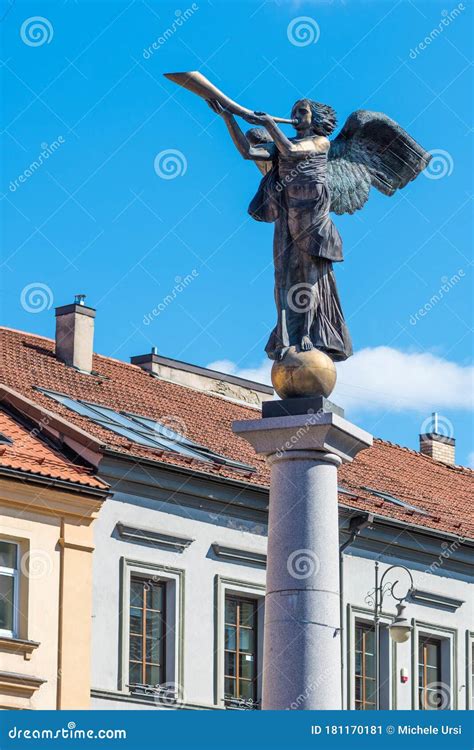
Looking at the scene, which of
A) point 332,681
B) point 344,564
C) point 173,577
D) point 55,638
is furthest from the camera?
point 344,564

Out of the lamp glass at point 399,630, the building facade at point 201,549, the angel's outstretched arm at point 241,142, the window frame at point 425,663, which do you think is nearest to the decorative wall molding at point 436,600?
the building facade at point 201,549

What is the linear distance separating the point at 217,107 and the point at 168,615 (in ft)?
48.5

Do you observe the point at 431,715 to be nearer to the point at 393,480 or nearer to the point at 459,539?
the point at 459,539

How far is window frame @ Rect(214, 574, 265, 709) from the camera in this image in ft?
100

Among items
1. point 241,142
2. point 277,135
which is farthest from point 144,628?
point 277,135

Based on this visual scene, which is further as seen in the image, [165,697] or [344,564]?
[344,564]

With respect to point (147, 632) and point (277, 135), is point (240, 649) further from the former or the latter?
point (277, 135)

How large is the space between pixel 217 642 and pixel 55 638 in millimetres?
3387

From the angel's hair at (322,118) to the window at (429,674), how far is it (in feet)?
62.0

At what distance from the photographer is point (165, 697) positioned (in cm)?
2969

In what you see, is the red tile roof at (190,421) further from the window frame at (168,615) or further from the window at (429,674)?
the window at (429,674)

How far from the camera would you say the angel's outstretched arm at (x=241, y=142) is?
54.1ft

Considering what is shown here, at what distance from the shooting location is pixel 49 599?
1106 inches

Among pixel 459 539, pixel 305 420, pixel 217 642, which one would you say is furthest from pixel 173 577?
pixel 305 420
